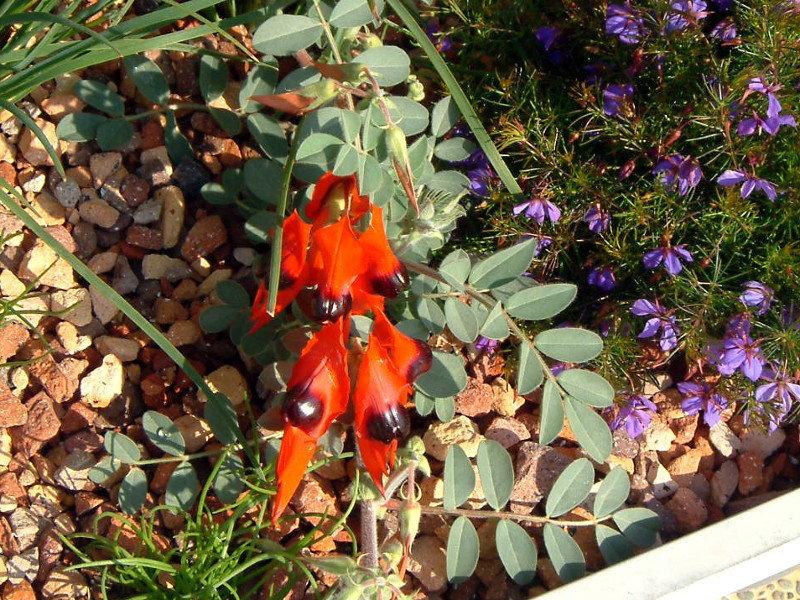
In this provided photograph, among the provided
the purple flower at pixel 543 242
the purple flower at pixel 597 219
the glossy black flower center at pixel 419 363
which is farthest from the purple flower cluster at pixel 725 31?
the glossy black flower center at pixel 419 363

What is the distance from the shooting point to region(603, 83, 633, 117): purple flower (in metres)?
1.80

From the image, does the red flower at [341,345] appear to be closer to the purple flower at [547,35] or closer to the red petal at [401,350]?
the red petal at [401,350]

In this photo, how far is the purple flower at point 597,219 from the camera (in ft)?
6.03

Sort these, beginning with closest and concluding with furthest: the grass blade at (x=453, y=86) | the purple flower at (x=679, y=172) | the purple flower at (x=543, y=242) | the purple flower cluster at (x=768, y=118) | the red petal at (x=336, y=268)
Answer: the red petal at (x=336, y=268), the grass blade at (x=453, y=86), the purple flower cluster at (x=768, y=118), the purple flower at (x=679, y=172), the purple flower at (x=543, y=242)

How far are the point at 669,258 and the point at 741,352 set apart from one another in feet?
0.73

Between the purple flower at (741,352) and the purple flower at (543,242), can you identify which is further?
the purple flower at (543,242)

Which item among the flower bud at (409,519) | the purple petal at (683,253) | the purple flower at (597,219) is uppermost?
the purple flower at (597,219)

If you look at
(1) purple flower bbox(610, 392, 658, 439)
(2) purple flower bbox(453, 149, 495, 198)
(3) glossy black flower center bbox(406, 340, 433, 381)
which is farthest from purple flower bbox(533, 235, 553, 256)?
(3) glossy black flower center bbox(406, 340, 433, 381)

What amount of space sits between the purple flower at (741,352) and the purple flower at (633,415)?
0.20 meters

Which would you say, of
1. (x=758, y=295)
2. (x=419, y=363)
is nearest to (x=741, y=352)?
(x=758, y=295)

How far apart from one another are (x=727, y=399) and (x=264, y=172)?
110cm

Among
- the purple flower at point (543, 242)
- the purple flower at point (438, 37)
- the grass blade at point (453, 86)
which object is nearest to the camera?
the grass blade at point (453, 86)

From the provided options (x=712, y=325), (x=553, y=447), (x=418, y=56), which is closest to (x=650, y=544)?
(x=553, y=447)

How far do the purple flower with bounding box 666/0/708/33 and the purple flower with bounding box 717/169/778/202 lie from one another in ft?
1.02
